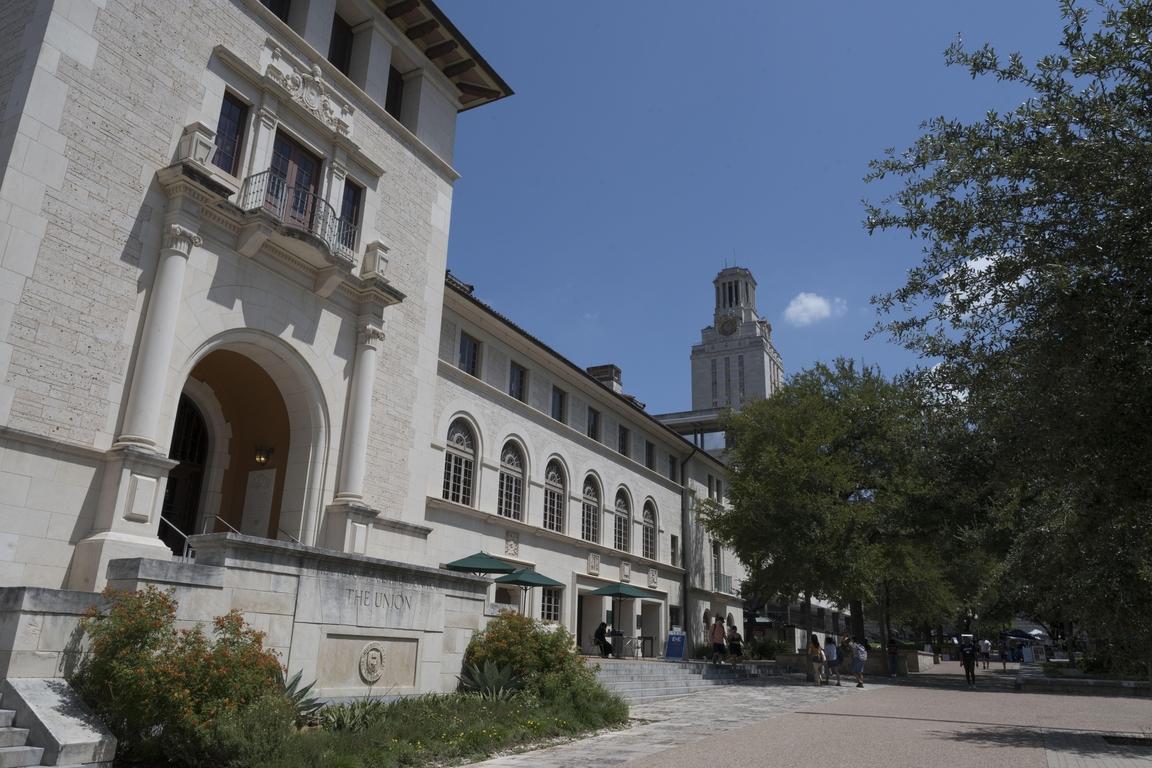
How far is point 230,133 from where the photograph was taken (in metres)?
16.2

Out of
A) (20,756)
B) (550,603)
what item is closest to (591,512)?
(550,603)

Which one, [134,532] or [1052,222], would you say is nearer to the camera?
[1052,222]

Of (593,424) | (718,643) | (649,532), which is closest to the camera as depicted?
(718,643)

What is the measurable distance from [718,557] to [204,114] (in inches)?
1504

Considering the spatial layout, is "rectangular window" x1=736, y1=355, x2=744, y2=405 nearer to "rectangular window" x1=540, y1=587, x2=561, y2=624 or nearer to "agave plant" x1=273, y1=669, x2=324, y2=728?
"rectangular window" x1=540, y1=587, x2=561, y2=624

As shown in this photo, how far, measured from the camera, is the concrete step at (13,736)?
7762 millimetres

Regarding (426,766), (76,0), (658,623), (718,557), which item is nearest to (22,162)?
(76,0)

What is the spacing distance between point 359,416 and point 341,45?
9.82m

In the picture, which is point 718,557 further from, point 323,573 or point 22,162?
point 22,162

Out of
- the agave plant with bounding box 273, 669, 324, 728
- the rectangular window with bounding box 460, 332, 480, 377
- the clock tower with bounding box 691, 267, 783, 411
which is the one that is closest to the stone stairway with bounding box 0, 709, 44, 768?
the agave plant with bounding box 273, 669, 324, 728

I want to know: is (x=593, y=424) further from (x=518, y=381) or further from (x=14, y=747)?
(x=14, y=747)

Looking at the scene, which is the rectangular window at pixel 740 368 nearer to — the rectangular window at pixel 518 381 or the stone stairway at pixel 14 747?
the rectangular window at pixel 518 381

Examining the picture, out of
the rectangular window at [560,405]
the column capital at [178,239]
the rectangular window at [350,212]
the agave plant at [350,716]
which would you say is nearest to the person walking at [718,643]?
the rectangular window at [560,405]

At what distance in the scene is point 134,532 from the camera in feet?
41.7
